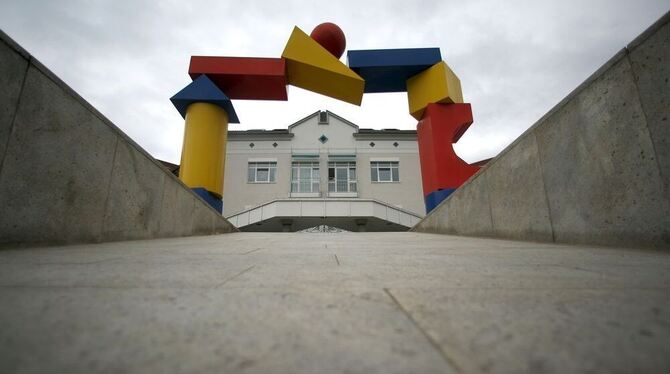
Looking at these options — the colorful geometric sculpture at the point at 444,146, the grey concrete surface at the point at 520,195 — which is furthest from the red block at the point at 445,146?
the grey concrete surface at the point at 520,195

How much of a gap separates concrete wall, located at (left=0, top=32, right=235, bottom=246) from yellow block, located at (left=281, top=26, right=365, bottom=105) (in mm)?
3851

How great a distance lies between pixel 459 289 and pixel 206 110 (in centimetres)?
656

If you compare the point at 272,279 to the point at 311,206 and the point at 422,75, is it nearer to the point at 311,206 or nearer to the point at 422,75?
the point at 422,75

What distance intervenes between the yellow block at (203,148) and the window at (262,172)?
44.2 ft

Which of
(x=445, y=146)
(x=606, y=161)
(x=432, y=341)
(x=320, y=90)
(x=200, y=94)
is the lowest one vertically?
(x=432, y=341)

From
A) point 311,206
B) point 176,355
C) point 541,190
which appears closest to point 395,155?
point 311,206

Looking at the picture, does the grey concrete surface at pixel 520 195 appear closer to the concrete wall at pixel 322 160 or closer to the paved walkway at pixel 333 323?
the paved walkway at pixel 333 323

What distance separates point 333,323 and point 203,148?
20.5 ft

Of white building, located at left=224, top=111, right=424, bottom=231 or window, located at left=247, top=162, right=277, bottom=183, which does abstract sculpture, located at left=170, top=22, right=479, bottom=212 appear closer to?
white building, located at left=224, top=111, right=424, bottom=231

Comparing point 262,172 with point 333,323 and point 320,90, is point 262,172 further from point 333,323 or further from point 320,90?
point 333,323

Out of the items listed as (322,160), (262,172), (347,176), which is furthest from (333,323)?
(262,172)

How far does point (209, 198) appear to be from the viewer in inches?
245

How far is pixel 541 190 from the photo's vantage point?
3.13 metres

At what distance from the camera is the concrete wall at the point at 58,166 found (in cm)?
197
